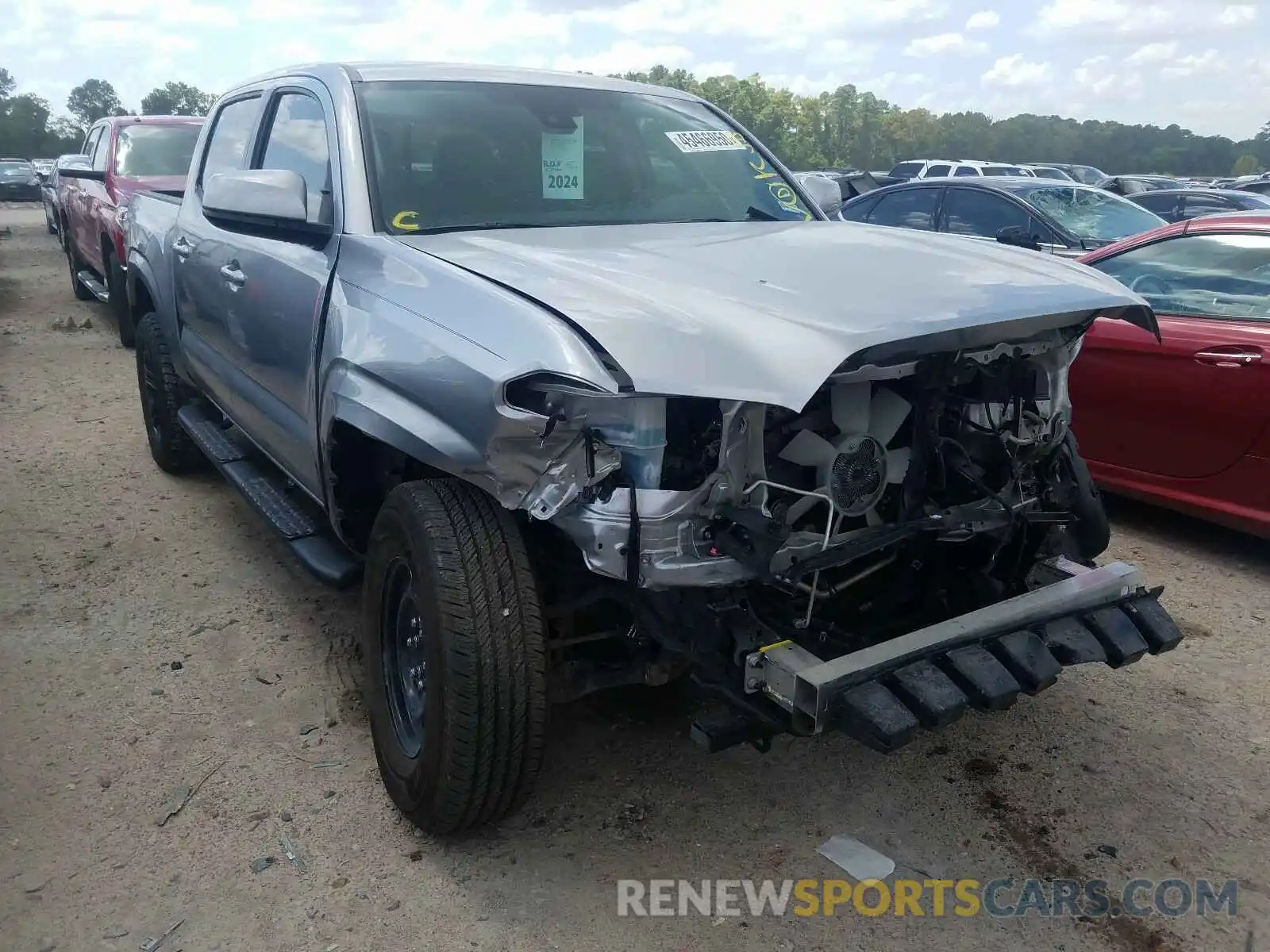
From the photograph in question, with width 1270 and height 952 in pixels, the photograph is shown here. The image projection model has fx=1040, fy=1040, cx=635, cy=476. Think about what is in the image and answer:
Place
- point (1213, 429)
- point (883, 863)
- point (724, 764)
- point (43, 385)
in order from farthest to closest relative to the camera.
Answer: point (43, 385) → point (1213, 429) → point (724, 764) → point (883, 863)

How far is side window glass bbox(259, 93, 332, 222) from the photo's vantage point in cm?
313

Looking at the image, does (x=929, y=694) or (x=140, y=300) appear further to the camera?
(x=140, y=300)

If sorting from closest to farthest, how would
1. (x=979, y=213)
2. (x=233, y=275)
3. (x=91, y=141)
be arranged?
1. (x=233, y=275)
2. (x=979, y=213)
3. (x=91, y=141)

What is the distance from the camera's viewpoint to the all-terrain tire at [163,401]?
17.1ft

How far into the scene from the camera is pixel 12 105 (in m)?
78.2

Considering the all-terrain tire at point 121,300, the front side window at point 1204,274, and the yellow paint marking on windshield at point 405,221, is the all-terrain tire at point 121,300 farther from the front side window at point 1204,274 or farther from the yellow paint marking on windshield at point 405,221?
the front side window at point 1204,274

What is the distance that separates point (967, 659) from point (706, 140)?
7.59 ft

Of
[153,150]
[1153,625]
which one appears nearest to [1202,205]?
[153,150]

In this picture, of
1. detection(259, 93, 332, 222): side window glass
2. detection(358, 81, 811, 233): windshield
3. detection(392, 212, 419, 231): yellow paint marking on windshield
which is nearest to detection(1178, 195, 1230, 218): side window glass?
detection(358, 81, 811, 233): windshield

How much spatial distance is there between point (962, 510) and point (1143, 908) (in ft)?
3.37

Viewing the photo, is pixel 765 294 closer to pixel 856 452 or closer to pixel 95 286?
pixel 856 452

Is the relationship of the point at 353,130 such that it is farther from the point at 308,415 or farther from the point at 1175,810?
the point at 1175,810

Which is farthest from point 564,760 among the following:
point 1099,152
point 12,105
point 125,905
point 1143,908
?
point 12,105

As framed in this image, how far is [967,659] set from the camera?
7.66 feet
